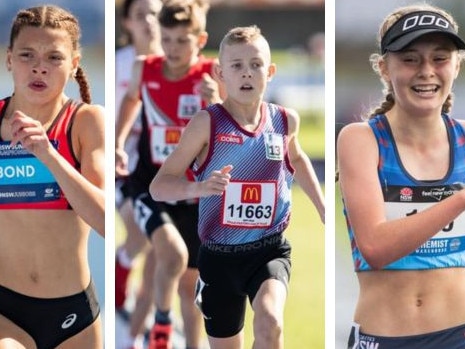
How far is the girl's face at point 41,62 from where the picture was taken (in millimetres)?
4883

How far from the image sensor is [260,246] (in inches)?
196

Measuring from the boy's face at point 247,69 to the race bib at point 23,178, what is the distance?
0.79 m

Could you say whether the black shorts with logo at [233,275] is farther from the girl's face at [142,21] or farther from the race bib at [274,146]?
the girl's face at [142,21]

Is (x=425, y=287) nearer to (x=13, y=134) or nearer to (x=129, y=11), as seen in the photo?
(x=13, y=134)

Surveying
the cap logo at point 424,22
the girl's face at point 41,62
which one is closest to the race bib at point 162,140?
the girl's face at point 41,62

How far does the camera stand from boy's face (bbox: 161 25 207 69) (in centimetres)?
601

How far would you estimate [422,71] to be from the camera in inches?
187

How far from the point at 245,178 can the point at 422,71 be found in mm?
845

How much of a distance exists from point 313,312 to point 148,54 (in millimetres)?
1869

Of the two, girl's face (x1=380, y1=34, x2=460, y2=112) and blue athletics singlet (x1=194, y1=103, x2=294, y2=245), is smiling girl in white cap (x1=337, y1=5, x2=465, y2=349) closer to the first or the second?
girl's face (x1=380, y1=34, x2=460, y2=112)

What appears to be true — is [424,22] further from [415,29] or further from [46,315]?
[46,315]

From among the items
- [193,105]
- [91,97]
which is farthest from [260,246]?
[193,105]

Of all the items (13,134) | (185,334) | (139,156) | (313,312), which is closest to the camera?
(13,134)

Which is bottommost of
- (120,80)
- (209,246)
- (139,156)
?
(209,246)
